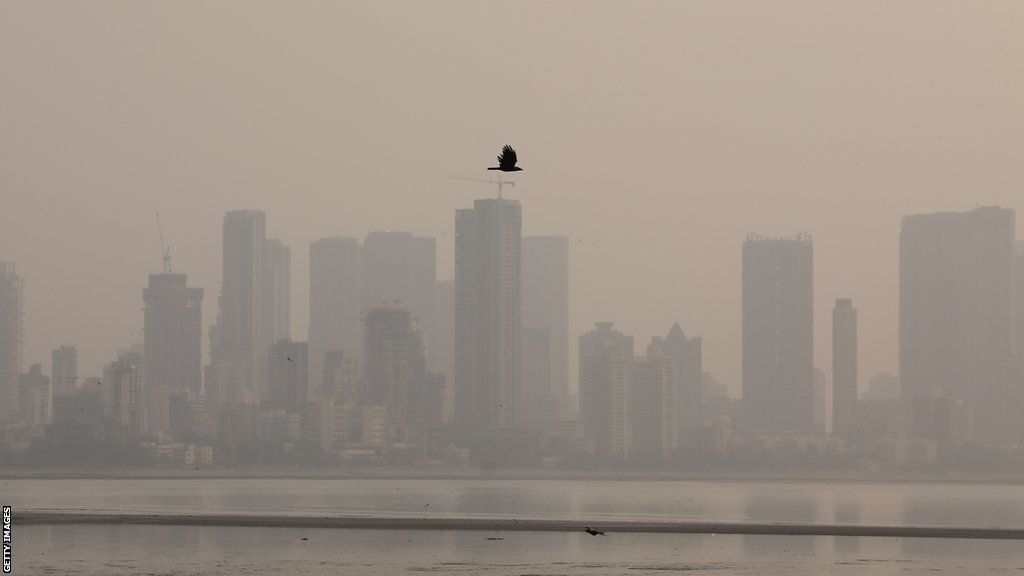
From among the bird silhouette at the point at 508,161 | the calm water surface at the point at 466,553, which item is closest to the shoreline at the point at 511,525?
the calm water surface at the point at 466,553

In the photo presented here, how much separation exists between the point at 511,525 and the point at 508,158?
236 ft

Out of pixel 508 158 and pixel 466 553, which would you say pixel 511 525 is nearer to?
pixel 466 553

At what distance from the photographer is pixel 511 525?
4744 inches

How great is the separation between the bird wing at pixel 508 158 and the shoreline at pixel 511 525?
67.6 m

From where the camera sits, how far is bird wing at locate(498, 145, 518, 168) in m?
51.2

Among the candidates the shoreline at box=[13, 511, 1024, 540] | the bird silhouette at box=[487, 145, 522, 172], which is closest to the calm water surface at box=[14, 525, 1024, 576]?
the shoreline at box=[13, 511, 1024, 540]

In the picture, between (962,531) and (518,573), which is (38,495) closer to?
(962,531)

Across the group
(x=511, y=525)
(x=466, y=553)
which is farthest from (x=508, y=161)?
(x=511, y=525)

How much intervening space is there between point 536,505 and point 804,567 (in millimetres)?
89629

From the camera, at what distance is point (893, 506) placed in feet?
622

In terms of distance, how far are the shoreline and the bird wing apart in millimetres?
67634

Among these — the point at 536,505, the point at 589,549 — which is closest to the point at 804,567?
the point at 589,549

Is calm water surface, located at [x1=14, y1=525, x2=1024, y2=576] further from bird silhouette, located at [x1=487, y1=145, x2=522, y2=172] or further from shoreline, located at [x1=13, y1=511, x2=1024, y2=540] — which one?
bird silhouette, located at [x1=487, y1=145, x2=522, y2=172]

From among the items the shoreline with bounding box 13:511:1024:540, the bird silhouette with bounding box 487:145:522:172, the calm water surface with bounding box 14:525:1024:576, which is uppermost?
the bird silhouette with bounding box 487:145:522:172
